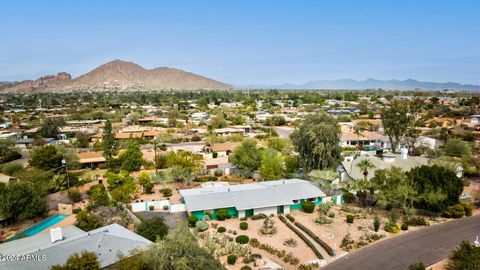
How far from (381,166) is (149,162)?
99.9 feet

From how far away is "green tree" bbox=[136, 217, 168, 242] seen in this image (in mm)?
24891

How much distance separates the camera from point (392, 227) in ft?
92.1

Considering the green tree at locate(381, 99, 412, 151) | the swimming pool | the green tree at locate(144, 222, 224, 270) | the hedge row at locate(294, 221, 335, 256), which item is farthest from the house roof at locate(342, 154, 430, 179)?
the swimming pool

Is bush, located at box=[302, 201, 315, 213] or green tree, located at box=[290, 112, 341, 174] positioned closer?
bush, located at box=[302, 201, 315, 213]

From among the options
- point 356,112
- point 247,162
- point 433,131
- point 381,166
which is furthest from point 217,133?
point 356,112

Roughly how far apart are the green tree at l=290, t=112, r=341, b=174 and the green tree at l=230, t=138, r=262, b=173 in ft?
17.8

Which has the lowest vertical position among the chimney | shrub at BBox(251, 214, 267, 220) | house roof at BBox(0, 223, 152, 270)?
shrub at BBox(251, 214, 267, 220)

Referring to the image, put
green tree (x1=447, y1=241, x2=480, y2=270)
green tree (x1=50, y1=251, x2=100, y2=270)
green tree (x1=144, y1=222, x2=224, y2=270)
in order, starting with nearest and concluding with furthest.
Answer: green tree (x1=144, y1=222, x2=224, y2=270) < green tree (x1=50, y1=251, x2=100, y2=270) < green tree (x1=447, y1=241, x2=480, y2=270)

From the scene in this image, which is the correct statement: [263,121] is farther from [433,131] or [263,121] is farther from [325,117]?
[325,117]

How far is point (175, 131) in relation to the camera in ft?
255

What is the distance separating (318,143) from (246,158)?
30.3ft

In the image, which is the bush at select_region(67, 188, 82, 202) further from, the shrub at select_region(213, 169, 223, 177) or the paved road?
the paved road

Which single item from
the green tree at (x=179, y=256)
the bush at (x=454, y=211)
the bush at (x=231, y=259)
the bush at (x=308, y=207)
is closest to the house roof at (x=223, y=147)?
the bush at (x=308, y=207)

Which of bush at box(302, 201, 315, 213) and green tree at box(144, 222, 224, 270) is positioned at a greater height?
green tree at box(144, 222, 224, 270)
